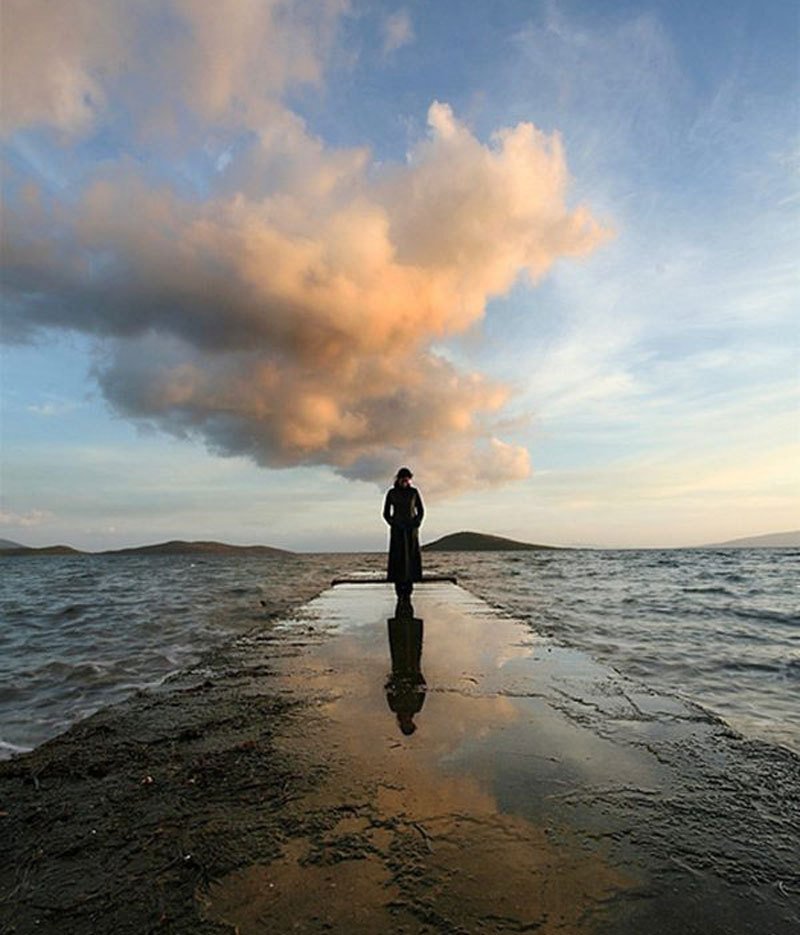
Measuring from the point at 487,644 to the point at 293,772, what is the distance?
427 cm

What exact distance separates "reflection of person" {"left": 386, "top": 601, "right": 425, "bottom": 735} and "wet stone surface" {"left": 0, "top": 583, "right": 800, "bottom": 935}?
0.04m

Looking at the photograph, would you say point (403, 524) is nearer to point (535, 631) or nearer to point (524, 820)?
point (535, 631)

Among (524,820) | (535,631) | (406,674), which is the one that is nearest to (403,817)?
(524,820)

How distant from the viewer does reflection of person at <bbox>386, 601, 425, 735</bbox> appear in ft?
13.6

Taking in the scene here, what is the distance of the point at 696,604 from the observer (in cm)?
1655

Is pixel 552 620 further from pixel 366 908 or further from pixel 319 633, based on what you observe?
pixel 366 908

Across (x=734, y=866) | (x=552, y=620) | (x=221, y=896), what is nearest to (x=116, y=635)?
(x=552, y=620)

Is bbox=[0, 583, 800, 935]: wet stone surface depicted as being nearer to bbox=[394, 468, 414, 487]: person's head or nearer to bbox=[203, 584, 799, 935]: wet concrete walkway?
bbox=[203, 584, 799, 935]: wet concrete walkway

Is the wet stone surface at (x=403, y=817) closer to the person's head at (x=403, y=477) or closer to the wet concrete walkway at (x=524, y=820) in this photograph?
the wet concrete walkway at (x=524, y=820)

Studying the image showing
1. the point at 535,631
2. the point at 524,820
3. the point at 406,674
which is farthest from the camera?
the point at 535,631

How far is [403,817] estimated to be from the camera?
253 centimetres

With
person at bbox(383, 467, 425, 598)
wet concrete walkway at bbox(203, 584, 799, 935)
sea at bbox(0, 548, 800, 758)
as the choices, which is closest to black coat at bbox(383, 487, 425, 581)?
person at bbox(383, 467, 425, 598)

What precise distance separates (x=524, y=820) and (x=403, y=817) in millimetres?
525

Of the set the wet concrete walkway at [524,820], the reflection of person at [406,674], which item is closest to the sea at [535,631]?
the wet concrete walkway at [524,820]
